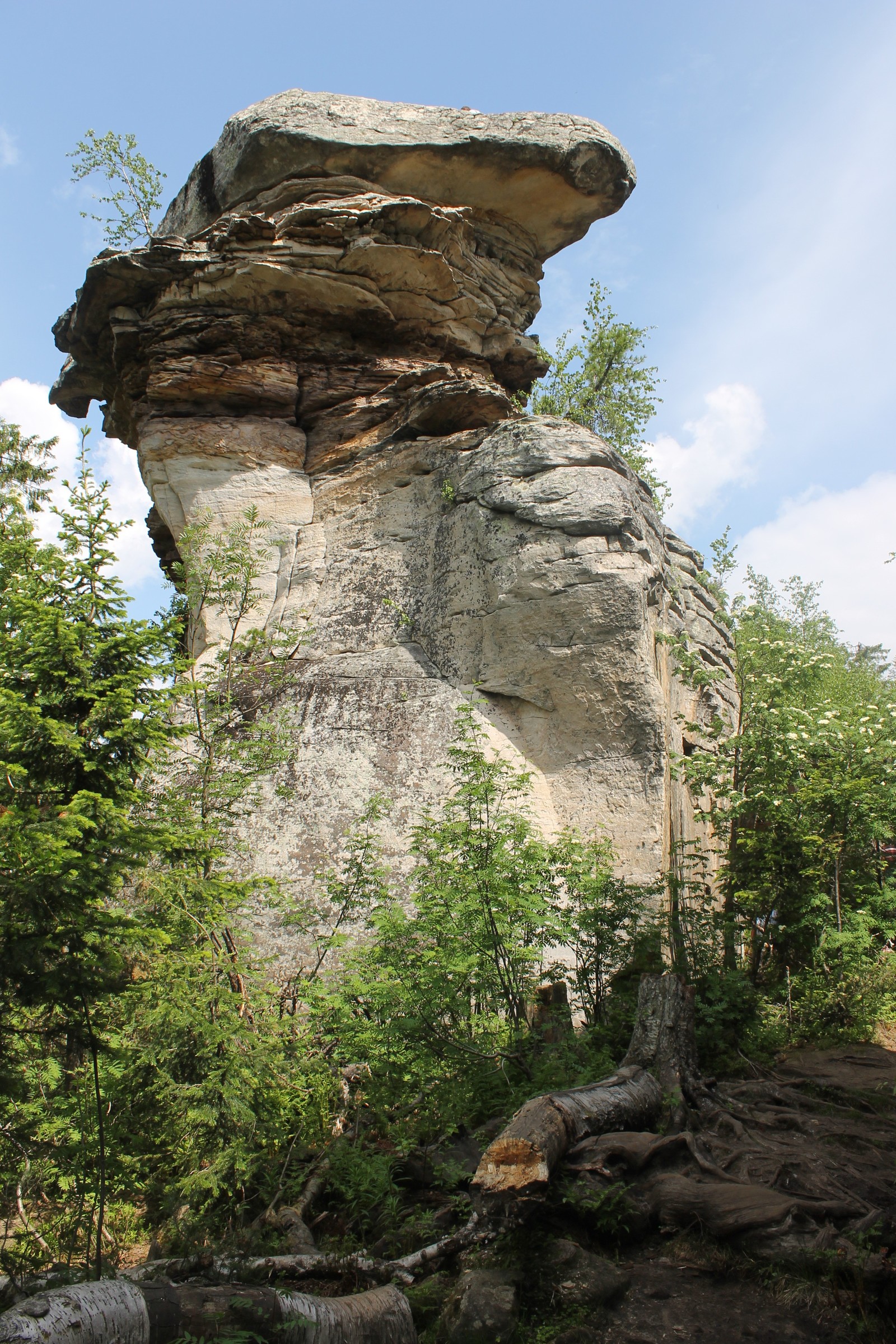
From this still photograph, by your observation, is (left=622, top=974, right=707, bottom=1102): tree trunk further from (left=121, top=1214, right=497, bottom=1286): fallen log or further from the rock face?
the rock face

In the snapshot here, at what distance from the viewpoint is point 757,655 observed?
1089cm

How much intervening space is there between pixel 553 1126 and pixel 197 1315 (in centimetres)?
177

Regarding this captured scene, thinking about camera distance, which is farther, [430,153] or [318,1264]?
[430,153]

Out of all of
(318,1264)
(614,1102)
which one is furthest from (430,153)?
(318,1264)

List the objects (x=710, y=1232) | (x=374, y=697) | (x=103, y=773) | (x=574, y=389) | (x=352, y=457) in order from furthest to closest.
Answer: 1. (x=574, y=389)
2. (x=352, y=457)
3. (x=374, y=697)
4. (x=103, y=773)
5. (x=710, y=1232)

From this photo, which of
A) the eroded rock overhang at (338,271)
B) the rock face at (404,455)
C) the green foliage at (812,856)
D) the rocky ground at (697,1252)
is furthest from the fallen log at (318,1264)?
the eroded rock overhang at (338,271)

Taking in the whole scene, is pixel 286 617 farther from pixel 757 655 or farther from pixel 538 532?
pixel 757 655

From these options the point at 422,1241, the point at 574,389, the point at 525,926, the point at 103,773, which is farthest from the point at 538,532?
the point at 574,389

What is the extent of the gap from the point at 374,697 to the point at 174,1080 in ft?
18.0

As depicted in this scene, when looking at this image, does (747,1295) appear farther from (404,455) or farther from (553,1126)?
(404,455)

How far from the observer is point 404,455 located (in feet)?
40.3

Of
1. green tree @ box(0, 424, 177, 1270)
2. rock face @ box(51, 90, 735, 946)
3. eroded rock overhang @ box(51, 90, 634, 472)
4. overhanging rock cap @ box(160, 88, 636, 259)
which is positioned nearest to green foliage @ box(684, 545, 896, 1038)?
rock face @ box(51, 90, 735, 946)

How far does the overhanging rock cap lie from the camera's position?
42.2ft

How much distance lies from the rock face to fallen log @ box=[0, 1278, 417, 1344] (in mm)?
5481
